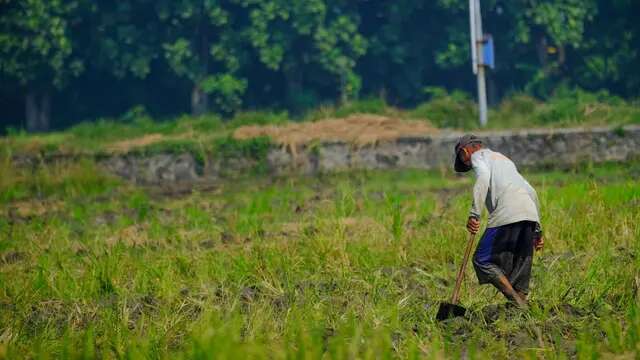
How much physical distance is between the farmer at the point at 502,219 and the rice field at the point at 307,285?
22 centimetres

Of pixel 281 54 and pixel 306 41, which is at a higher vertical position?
pixel 306 41

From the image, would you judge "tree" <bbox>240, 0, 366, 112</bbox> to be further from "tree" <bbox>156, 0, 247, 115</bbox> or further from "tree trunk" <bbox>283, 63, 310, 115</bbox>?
"tree" <bbox>156, 0, 247, 115</bbox>

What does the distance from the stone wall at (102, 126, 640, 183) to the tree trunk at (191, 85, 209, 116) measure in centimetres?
946

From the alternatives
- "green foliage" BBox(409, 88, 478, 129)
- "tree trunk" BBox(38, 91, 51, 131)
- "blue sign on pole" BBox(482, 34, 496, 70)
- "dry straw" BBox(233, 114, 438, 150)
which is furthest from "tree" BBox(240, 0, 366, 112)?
"blue sign on pole" BBox(482, 34, 496, 70)

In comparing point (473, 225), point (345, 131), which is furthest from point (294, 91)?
point (473, 225)

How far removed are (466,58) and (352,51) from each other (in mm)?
3281

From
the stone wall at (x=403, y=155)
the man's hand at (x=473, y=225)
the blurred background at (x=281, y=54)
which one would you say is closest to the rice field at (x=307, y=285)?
the man's hand at (x=473, y=225)

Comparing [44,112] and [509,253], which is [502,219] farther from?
[44,112]

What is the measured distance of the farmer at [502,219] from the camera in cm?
720

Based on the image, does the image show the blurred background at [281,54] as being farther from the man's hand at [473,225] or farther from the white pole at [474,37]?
the man's hand at [473,225]

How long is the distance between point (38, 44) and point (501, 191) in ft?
70.8

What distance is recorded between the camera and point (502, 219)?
7.23 metres

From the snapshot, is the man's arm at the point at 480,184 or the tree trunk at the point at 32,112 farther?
the tree trunk at the point at 32,112

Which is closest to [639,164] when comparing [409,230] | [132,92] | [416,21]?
[409,230]
